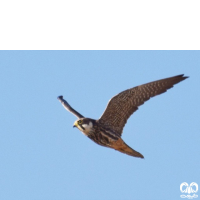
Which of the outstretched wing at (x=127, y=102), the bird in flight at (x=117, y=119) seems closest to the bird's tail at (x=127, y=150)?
the bird in flight at (x=117, y=119)

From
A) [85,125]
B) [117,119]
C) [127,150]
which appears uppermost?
[117,119]

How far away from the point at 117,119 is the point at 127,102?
491mm

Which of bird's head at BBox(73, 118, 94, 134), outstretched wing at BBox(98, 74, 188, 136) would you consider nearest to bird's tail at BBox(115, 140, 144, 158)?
outstretched wing at BBox(98, 74, 188, 136)

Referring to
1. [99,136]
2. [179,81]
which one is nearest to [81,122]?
[99,136]

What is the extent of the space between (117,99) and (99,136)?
0.99 meters

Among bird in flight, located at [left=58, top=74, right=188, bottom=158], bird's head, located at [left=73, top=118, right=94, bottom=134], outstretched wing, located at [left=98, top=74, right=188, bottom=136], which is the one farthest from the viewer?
bird's head, located at [left=73, top=118, right=94, bottom=134]

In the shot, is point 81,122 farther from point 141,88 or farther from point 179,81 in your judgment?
point 179,81

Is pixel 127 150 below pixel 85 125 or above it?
below

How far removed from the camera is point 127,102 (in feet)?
44.4

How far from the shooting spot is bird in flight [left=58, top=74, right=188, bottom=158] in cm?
1340

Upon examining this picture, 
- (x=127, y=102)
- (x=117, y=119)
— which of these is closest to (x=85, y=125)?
(x=117, y=119)

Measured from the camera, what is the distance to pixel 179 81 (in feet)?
42.7

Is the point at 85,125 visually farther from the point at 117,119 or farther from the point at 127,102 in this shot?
the point at 127,102

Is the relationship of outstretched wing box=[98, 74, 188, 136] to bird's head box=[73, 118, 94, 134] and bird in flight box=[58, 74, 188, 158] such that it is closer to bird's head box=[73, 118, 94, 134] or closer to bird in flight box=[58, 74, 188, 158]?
bird in flight box=[58, 74, 188, 158]
